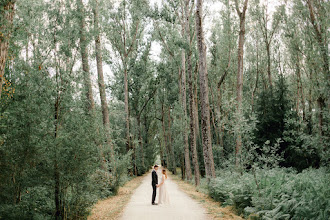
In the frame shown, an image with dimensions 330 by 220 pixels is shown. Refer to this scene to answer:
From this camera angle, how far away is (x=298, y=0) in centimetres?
1853

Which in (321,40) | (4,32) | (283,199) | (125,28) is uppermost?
(125,28)

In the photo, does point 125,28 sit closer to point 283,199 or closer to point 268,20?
point 268,20

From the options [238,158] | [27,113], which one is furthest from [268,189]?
[27,113]

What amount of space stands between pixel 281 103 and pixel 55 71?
60.7 ft

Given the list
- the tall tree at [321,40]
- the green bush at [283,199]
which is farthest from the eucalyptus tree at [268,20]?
the green bush at [283,199]

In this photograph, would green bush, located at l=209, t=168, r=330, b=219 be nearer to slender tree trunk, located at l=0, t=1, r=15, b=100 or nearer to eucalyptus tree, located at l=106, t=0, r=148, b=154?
slender tree trunk, located at l=0, t=1, r=15, b=100

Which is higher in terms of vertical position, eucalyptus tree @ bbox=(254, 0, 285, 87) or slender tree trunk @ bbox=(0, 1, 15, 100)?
eucalyptus tree @ bbox=(254, 0, 285, 87)

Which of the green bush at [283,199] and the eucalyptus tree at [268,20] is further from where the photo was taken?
the eucalyptus tree at [268,20]

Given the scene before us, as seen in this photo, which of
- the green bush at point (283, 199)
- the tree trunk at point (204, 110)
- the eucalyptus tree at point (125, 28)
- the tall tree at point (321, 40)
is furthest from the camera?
the eucalyptus tree at point (125, 28)

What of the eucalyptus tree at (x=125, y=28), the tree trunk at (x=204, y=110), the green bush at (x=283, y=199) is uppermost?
the eucalyptus tree at (x=125, y=28)

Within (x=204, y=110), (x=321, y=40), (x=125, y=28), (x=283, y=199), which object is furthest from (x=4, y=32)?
(x=125, y=28)

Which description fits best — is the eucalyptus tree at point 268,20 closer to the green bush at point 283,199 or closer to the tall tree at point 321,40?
the tall tree at point 321,40

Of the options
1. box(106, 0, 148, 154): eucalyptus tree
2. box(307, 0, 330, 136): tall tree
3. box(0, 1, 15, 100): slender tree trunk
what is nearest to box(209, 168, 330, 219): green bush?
box(0, 1, 15, 100): slender tree trunk

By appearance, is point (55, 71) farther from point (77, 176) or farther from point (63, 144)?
point (77, 176)
